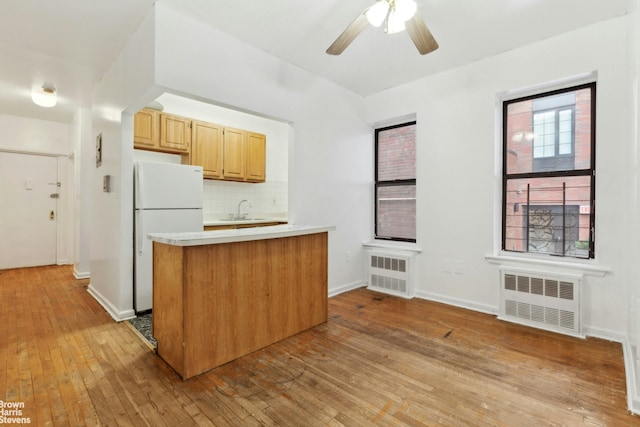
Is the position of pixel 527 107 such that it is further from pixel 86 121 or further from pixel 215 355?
pixel 86 121

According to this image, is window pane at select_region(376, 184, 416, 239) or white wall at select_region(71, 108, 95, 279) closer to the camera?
window pane at select_region(376, 184, 416, 239)

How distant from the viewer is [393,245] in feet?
Answer: 13.7

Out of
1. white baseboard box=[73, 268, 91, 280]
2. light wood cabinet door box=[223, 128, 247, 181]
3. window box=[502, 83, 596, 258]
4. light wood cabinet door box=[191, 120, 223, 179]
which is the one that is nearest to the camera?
window box=[502, 83, 596, 258]

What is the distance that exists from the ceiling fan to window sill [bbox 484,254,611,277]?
7.23 feet

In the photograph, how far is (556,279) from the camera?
2771mm

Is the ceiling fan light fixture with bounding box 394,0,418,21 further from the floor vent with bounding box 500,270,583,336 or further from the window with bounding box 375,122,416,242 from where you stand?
the floor vent with bounding box 500,270,583,336

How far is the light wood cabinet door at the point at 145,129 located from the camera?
3.79 m

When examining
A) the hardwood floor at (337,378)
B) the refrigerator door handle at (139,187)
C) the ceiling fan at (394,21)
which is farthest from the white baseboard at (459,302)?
the refrigerator door handle at (139,187)

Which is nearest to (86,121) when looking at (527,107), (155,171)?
(155,171)

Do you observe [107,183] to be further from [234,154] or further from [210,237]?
[210,237]

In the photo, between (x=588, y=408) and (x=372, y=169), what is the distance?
3442 mm

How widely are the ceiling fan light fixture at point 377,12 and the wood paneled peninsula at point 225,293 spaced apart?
170 centimetres

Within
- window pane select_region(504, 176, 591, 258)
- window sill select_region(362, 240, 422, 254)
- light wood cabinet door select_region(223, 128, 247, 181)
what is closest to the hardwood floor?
window pane select_region(504, 176, 591, 258)

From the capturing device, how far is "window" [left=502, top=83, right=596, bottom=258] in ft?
9.45
